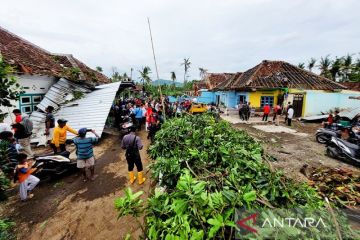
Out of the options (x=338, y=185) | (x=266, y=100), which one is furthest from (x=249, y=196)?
(x=266, y=100)

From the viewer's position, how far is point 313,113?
17359 millimetres

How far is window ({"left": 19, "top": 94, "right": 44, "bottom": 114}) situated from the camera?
363 inches

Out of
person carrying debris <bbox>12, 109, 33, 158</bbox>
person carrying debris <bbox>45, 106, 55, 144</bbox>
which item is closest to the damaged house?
person carrying debris <bbox>45, 106, 55, 144</bbox>

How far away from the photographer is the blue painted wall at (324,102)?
17172 mm

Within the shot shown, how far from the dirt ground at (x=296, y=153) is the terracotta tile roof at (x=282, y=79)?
28.3 feet

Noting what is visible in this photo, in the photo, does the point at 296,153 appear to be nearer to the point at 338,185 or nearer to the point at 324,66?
the point at 338,185

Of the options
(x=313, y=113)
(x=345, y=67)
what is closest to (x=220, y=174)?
(x=313, y=113)

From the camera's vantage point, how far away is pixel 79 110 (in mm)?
9938

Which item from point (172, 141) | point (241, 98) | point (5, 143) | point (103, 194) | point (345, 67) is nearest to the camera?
point (5, 143)

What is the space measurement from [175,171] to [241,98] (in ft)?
64.4

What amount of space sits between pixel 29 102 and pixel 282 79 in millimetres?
20298

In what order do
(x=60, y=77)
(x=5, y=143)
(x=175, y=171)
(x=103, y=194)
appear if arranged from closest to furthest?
1. (x=5, y=143)
2. (x=175, y=171)
3. (x=103, y=194)
4. (x=60, y=77)

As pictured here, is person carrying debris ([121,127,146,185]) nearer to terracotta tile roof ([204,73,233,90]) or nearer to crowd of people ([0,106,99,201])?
crowd of people ([0,106,99,201])

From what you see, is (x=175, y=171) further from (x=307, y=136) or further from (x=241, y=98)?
(x=241, y=98)
